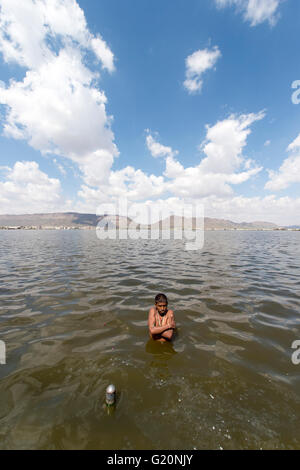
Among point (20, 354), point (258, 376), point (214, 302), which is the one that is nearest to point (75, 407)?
point (20, 354)

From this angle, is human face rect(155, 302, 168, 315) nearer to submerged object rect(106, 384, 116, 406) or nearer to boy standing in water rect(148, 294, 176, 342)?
boy standing in water rect(148, 294, 176, 342)

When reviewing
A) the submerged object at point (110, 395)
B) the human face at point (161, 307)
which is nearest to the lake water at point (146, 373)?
the submerged object at point (110, 395)

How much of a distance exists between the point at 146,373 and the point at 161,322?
1640 mm

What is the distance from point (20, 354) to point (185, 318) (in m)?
5.69

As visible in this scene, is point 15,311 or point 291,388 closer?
point 291,388

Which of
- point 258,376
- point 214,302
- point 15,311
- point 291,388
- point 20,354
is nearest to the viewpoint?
point 291,388

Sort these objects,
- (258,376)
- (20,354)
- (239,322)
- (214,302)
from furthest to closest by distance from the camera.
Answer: (214,302), (239,322), (20,354), (258,376)

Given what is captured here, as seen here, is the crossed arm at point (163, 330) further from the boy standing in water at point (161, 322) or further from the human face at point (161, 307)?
the human face at point (161, 307)

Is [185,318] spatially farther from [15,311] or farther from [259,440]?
[15,311]

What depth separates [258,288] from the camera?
11.1 m

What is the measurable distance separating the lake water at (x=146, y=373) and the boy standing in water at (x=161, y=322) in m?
0.35

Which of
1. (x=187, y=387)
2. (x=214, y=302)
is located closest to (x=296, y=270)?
(x=214, y=302)

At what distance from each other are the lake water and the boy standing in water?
0.35m

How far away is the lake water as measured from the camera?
3342mm
